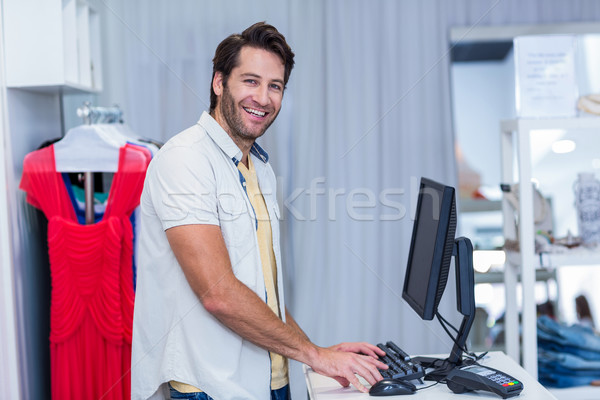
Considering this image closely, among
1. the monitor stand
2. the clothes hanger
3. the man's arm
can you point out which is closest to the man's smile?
the man's arm

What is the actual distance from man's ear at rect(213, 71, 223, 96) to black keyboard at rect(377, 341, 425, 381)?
82 cm

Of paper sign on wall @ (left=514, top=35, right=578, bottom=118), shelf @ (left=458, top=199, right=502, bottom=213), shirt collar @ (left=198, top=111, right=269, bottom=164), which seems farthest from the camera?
shelf @ (left=458, top=199, right=502, bottom=213)

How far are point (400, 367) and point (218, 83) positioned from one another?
34.3 inches

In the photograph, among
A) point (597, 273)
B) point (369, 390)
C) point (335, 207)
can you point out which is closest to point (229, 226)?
point (369, 390)

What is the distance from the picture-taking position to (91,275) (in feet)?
7.12

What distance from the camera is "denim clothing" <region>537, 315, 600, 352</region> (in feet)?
7.94

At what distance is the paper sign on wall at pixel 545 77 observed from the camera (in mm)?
2256

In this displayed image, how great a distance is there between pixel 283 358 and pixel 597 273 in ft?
8.52

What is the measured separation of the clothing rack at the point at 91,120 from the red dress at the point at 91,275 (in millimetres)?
59

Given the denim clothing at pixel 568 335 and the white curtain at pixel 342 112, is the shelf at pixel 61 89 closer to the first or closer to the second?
the white curtain at pixel 342 112

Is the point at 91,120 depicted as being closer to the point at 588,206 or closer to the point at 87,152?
the point at 87,152

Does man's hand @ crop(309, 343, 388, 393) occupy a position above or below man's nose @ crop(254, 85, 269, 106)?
below

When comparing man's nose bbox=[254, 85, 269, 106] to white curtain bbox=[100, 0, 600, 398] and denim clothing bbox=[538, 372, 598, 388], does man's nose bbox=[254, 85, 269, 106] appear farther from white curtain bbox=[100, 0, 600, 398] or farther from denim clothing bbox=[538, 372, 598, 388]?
denim clothing bbox=[538, 372, 598, 388]

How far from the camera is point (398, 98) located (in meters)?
2.85
